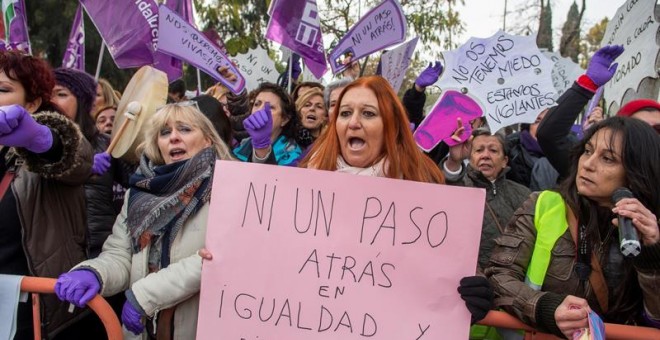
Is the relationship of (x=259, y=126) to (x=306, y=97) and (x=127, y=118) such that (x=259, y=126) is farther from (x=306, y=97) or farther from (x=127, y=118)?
(x=306, y=97)

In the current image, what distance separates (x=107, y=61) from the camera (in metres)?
16.8

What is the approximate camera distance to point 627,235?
1621mm

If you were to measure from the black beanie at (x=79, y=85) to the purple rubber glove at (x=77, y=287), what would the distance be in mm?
1343

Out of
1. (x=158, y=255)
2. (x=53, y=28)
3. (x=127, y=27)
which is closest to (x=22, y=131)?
(x=158, y=255)

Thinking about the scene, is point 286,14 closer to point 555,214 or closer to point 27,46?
point 27,46

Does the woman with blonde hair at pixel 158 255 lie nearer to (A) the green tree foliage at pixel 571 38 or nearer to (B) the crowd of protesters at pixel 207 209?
(B) the crowd of protesters at pixel 207 209

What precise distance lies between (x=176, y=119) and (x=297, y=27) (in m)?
2.18

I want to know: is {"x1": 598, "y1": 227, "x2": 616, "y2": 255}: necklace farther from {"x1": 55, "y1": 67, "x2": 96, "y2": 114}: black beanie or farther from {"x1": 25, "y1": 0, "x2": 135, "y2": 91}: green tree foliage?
{"x1": 25, "y1": 0, "x2": 135, "y2": 91}: green tree foliage

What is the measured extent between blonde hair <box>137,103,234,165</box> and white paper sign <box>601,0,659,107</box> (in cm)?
293

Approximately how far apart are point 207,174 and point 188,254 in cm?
34

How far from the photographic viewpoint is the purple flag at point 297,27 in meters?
4.51

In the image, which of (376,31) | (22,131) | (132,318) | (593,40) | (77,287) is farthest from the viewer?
(593,40)

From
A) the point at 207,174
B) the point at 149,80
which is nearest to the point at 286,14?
the point at 149,80

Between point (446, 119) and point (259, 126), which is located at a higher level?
point (446, 119)
